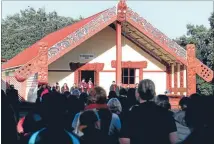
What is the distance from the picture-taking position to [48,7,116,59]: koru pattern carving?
21.2 m

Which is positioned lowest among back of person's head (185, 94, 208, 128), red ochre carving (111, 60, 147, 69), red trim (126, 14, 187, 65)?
back of person's head (185, 94, 208, 128)

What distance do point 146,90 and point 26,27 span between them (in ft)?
171

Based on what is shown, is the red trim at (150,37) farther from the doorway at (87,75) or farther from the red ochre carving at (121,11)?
the doorway at (87,75)

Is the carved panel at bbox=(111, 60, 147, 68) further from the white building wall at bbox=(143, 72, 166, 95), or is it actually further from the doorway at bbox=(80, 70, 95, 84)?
the doorway at bbox=(80, 70, 95, 84)

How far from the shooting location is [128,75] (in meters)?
26.3

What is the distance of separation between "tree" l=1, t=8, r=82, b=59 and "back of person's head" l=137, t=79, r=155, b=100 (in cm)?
4723

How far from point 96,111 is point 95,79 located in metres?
20.7

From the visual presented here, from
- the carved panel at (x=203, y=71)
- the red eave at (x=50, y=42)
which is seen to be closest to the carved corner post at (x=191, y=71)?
the carved panel at (x=203, y=71)

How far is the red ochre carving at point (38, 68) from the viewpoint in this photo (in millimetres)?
20484

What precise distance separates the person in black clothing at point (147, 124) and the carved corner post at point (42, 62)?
16.4 metres

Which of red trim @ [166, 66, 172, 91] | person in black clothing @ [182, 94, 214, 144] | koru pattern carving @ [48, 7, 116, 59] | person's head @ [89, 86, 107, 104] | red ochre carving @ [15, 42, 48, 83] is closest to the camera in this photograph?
person in black clothing @ [182, 94, 214, 144]

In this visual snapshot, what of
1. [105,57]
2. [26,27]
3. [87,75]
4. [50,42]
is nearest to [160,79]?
[105,57]

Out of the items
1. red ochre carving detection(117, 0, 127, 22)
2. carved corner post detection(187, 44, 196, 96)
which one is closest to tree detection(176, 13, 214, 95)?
carved corner post detection(187, 44, 196, 96)

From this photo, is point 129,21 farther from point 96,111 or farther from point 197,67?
Answer: point 96,111
